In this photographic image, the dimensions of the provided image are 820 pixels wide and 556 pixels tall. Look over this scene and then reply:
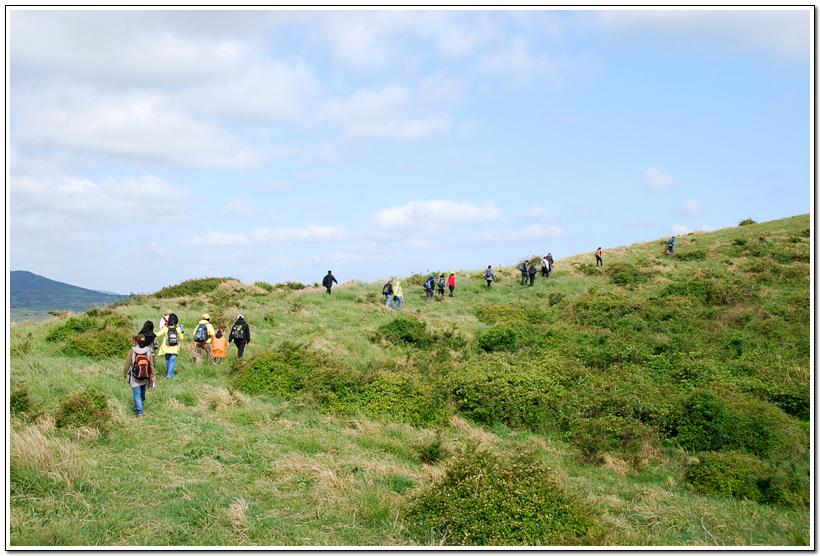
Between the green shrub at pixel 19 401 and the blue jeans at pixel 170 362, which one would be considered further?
the blue jeans at pixel 170 362

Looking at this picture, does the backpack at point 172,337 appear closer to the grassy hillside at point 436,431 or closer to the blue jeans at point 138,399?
the grassy hillside at point 436,431

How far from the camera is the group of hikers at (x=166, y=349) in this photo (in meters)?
10.5

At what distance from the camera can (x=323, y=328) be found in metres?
21.1

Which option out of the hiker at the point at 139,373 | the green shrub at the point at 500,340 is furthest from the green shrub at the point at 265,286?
the hiker at the point at 139,373

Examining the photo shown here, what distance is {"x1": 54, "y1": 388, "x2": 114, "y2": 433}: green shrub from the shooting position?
912 cm

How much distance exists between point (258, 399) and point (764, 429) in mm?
10529

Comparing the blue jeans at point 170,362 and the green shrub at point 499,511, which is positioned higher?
the blue jeans at point 170,362

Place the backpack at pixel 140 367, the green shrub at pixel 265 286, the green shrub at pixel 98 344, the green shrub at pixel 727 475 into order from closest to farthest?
the green shrub at pixel 727 475 < the backpack at pixel 140 367 < the green shrub at pixel 98 344 < the green shrub at pixel 265 286

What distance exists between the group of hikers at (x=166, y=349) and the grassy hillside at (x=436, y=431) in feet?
1.71

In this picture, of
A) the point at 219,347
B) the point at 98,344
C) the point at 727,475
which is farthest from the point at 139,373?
the point at 727,475

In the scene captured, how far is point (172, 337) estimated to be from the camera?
13.4 metres

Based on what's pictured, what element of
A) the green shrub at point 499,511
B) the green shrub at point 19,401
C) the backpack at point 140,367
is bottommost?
the green shrub at point 499,511

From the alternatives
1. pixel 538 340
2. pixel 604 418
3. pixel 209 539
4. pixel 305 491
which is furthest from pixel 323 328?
pixel 209 539

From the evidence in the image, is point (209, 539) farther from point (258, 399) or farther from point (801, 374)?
point (801, 374)
